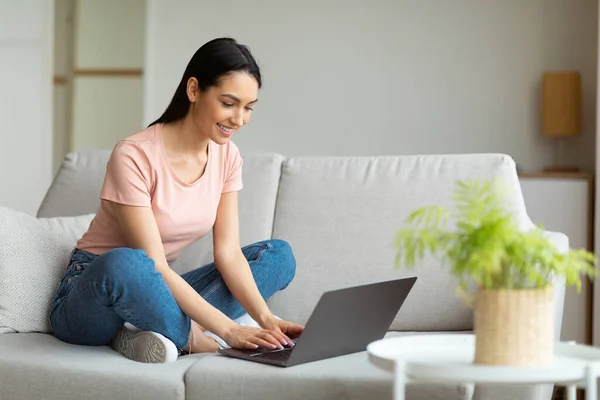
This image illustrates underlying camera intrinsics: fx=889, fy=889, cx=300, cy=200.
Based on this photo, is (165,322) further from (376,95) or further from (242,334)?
(376,95)

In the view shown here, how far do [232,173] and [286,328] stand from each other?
21.1 inches

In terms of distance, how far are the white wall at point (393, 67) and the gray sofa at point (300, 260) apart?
205 cm

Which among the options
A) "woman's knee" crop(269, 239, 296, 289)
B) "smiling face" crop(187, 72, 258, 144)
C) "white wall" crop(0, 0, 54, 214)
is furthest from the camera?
"white wall" crop(0, 0, 54, 214)

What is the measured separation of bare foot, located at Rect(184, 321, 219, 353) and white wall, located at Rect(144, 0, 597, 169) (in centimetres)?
275

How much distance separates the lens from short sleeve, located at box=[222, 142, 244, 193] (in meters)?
2.46

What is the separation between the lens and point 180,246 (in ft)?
7.93

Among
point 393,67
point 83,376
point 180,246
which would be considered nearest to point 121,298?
point 83,376

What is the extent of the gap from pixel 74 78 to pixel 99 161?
2665mm

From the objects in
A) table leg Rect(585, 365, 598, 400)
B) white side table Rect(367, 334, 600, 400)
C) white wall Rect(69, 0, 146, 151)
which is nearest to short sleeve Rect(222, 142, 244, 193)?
white side table Rect(367, 334, 600, 400)

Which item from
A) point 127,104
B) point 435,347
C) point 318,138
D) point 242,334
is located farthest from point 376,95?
point 435,347

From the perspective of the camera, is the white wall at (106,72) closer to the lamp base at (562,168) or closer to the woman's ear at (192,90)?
the lamp base at (562,168)

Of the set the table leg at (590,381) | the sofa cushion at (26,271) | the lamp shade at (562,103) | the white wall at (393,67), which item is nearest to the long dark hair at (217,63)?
the sofa cushion at (26,271)

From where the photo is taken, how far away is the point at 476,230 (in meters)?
1.47

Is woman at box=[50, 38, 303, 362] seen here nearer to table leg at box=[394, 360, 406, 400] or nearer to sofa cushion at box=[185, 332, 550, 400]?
sofa cushion at box=[185, 332, 550, 400]
